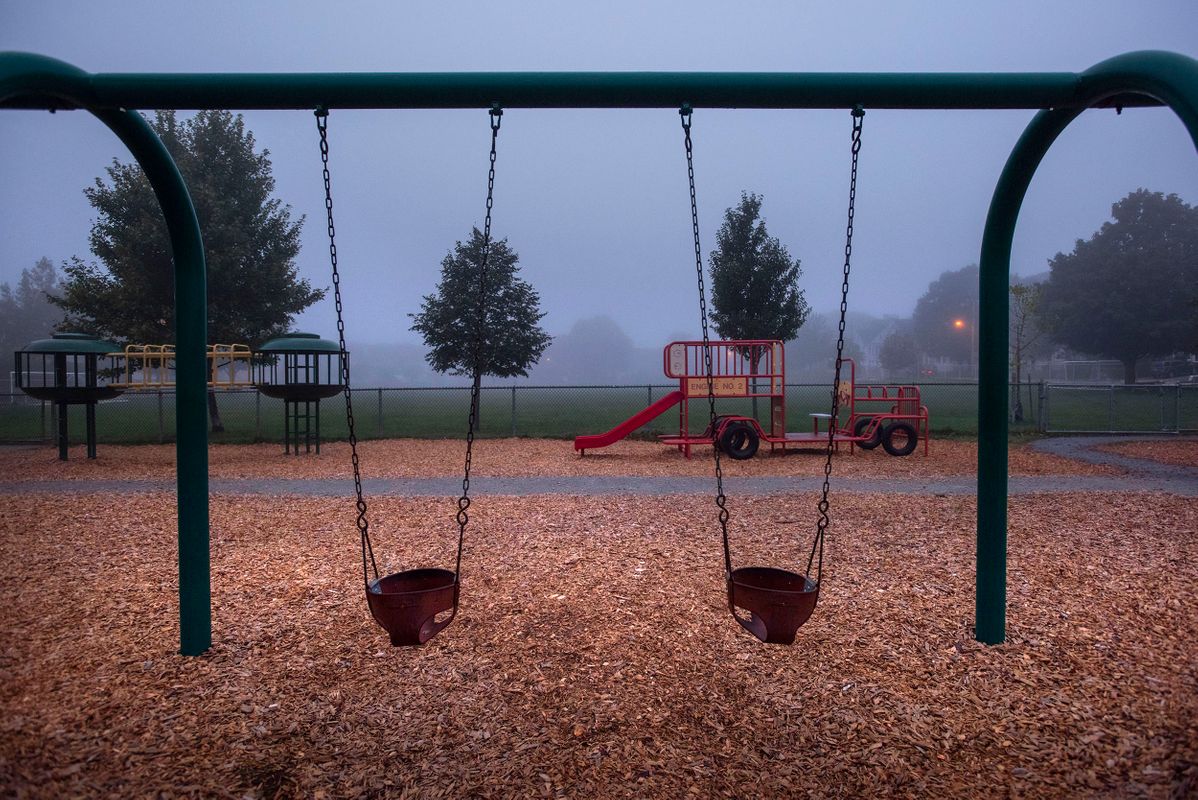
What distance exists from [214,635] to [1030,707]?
14.6 feet

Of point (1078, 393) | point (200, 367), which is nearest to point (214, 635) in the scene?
point (200, 367)

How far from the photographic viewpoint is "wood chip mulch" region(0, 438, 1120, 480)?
1071cm

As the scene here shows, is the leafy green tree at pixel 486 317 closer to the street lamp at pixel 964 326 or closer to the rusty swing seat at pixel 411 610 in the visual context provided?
the rusty swing seat at pixel 411 610

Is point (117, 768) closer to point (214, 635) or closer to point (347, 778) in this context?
point (347, 778)

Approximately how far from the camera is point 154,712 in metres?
3.06

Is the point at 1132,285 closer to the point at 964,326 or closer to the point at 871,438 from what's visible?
the point at 964,326

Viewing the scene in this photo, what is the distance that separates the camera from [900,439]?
13.2 meters

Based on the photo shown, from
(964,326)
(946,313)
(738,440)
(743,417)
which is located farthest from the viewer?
(946,313)

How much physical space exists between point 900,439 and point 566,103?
38.6 ft

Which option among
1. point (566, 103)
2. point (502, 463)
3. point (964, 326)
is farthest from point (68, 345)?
point (964, 326)

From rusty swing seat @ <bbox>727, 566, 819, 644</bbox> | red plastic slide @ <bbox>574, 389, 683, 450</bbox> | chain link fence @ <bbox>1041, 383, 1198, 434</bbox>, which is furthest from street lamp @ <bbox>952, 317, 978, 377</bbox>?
rusty swing seat @ <bbox>727, 566, 819, 644</bbox>

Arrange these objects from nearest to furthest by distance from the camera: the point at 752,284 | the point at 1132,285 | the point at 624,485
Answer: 1. the point at 624,485
2. the point at 752,284
3. the point at 1132,285

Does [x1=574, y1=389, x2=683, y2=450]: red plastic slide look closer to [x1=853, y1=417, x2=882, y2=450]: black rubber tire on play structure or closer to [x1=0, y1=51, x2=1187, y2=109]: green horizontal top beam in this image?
[x1=853, y1=417, x2=882, y2=450]: black rubber tire on play structure

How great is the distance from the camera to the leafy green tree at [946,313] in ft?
341
